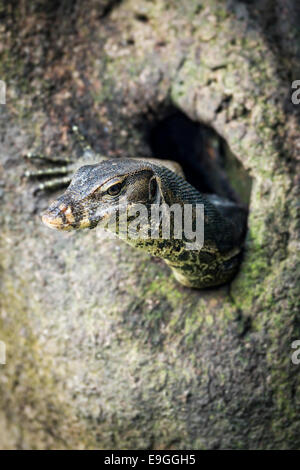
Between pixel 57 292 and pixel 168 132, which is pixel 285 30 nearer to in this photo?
pixel 168 132

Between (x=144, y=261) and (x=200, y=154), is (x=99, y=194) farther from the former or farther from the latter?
(x=200, y=154)

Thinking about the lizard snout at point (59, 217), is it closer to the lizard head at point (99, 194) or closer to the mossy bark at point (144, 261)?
the lizard head at point (99, 194)

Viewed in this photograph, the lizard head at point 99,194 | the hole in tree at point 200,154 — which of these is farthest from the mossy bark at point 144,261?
A: the lizard head at point 99,194

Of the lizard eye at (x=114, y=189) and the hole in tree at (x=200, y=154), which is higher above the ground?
the hole in tree at (x=200, y=154)

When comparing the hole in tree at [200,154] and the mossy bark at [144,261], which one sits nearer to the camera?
the mossy bark at [144,261]

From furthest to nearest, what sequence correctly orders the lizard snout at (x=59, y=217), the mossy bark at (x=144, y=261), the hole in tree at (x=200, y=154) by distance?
the hole in tree at (x=200, y=154), the mossy bark at (x=144, y=261), the lizard snout at (x=59, y=217)

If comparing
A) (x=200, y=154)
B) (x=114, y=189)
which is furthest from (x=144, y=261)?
(x=200, y=154)
